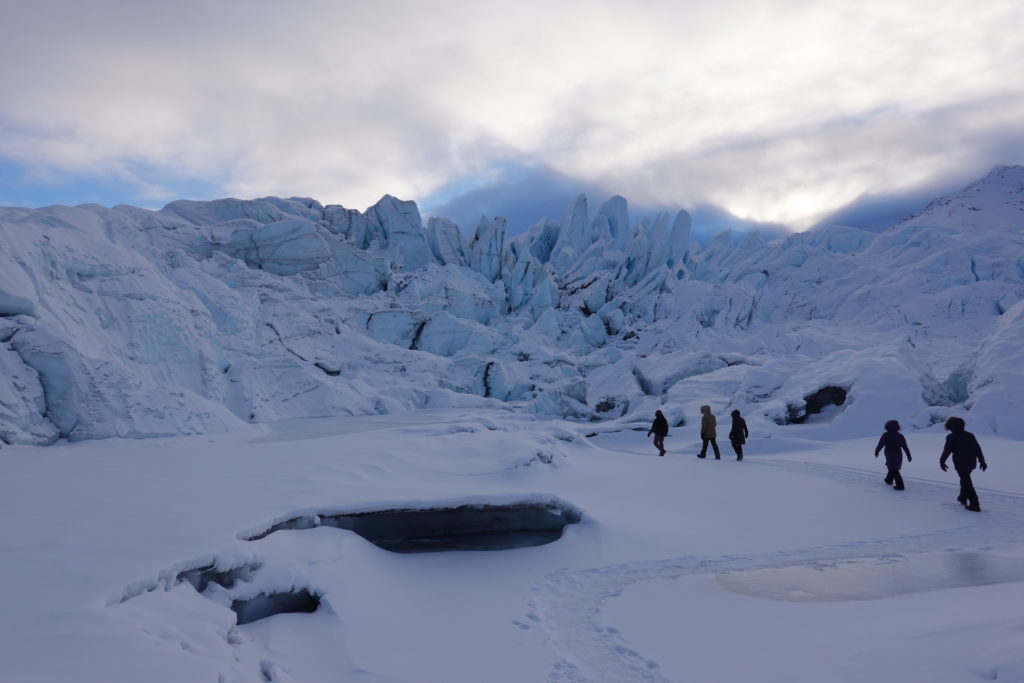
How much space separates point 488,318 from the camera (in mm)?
44656

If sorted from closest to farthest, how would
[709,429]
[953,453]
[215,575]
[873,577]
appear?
[215,575] → [873,577] → [953,453] → [709,429]

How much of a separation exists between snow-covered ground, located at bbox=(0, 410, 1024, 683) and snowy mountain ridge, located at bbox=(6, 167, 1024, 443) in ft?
17.9

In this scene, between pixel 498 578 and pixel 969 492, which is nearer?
pixel 498 578

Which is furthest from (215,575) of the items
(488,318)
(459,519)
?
(488,318)

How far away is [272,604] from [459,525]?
7.46 ft

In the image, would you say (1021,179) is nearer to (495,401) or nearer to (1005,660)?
(495,401)

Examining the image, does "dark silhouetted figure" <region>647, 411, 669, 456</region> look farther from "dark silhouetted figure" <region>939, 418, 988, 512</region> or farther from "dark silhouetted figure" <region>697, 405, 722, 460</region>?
"dark silhouetted figure" <region>939, 418, 988, 512</region>

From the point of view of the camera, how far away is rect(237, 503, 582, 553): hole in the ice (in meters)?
5.88

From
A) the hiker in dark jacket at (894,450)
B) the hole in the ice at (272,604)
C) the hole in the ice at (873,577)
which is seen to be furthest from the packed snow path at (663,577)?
the hole in the ice at (272,604)

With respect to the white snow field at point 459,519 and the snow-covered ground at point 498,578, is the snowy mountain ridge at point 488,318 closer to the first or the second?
the white snow field at point 459,519

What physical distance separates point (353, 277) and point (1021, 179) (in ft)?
261

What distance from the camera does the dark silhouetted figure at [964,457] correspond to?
7035mm

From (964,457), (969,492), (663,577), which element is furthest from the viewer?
(964,457)

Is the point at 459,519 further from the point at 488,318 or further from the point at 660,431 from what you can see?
the point at 488,318
